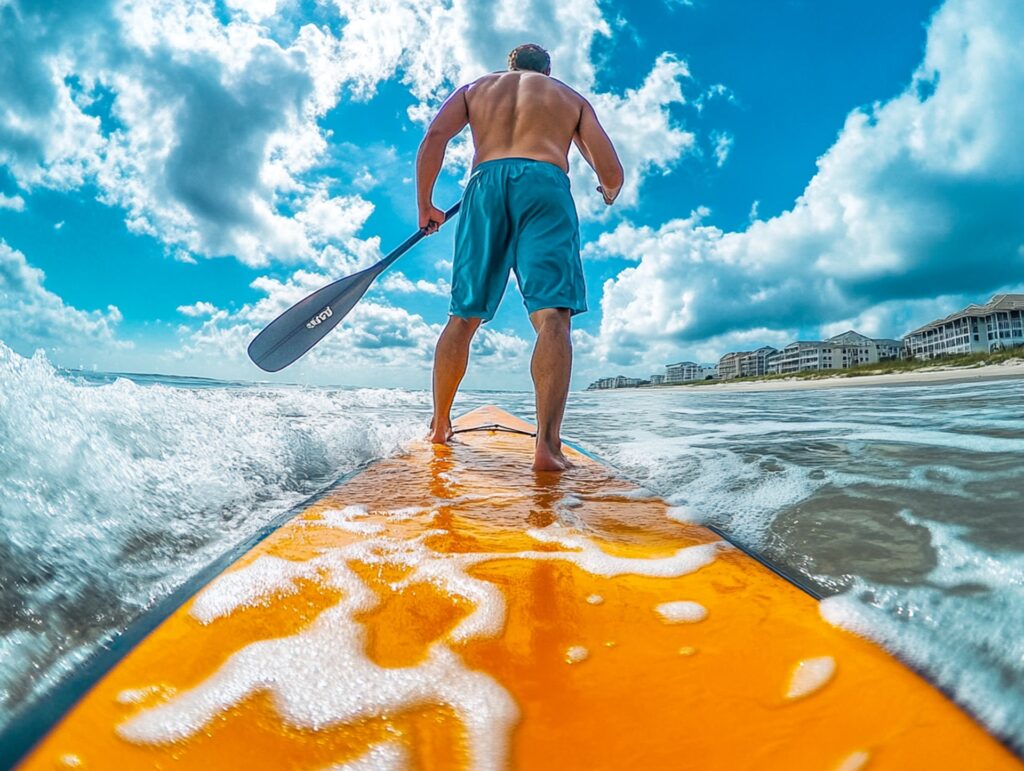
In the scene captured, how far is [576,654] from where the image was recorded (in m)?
0.72

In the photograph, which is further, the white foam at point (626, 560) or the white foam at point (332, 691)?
the white foam at point (626, 560)

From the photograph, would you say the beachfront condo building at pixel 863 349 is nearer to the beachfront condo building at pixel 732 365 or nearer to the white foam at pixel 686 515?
the beachfront condo building at pixel 732 365

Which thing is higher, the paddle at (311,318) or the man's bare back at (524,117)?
the man's bare back at (524,117)

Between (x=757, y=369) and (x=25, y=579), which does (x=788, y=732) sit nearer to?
(x=25, y=579)

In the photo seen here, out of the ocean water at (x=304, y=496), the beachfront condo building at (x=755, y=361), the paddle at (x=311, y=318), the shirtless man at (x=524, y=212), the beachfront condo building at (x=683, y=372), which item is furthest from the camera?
the beachfront condo building at (x=683, y=372)

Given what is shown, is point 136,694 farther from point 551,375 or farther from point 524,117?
point 524,117

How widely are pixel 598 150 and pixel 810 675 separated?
8.84 feet

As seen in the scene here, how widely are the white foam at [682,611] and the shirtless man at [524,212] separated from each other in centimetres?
128

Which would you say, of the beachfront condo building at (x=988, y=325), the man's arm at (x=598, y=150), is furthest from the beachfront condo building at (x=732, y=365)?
the man's arm at (x=598, y=150)

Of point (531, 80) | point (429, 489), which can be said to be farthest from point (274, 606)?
point (531, 80)

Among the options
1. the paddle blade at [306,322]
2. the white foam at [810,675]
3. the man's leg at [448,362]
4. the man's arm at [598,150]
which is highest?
the man's arm at [598,150]

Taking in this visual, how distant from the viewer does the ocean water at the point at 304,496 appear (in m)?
0.77

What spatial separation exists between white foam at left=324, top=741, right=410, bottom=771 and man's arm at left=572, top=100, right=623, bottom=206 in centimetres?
284

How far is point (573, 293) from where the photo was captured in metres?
2.43
